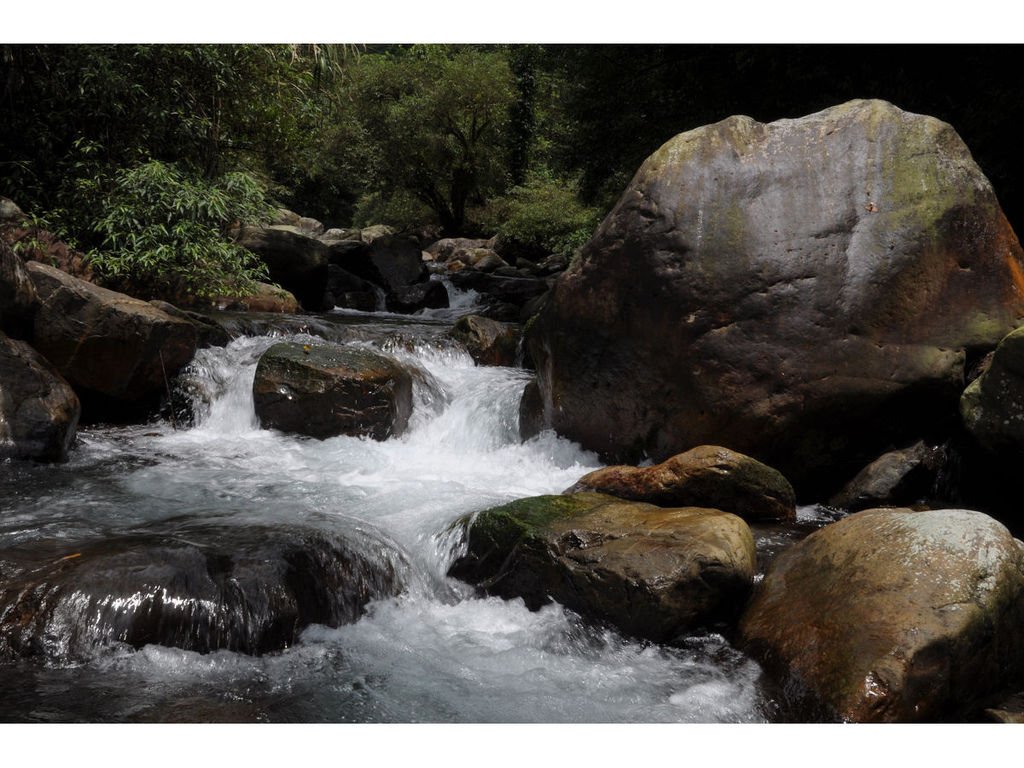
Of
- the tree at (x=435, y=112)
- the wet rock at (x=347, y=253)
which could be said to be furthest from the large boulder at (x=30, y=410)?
the tree at (x=435, y=112)

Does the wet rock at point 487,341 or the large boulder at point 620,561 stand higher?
the wet rock at point 487,341

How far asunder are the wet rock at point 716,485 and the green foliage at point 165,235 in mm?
6660

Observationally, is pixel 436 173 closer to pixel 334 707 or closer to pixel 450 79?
pixel 450 79

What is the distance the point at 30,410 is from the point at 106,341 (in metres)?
1.19

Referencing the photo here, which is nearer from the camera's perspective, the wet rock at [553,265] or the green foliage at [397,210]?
the wet rock at [553,265]

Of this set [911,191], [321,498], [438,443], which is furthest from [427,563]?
[911,191]

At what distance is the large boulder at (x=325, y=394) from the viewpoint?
783 centimetres

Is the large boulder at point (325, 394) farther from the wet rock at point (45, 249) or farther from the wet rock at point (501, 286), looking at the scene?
the wet rock at point (501, 286)

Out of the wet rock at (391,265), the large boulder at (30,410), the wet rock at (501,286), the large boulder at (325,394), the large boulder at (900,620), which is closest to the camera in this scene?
the large boulder at (900,620)

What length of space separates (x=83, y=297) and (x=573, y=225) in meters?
12.3

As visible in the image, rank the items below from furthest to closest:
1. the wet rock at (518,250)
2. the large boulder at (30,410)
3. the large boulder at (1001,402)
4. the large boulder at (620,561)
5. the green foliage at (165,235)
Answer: the wet rock at (518,250), the green foliage at (165,235), the large boulder at (30,410), the large boulder at (1001,402), the large boulder at (620,561)

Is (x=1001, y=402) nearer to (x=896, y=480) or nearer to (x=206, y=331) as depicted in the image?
(x=896, y=480)

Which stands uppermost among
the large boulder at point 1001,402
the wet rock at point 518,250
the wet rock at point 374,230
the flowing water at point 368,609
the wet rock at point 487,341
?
the wet rock at point 374,230

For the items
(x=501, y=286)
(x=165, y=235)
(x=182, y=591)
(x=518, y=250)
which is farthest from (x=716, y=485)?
(x=518, y=250)
